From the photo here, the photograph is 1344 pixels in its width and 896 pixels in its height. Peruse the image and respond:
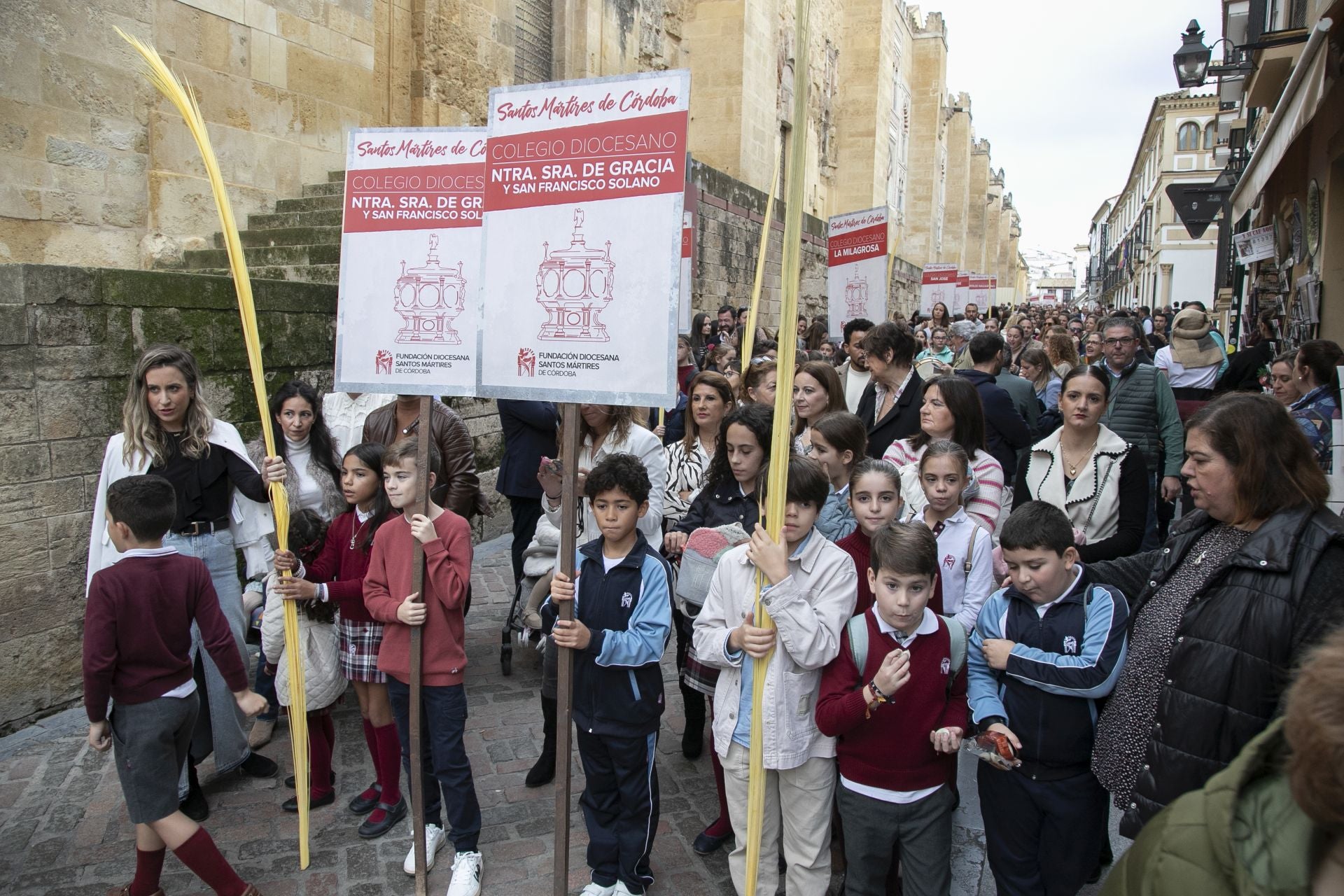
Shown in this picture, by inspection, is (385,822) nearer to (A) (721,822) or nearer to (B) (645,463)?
(A) (721,822)

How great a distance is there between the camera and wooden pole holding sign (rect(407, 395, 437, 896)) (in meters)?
3.26

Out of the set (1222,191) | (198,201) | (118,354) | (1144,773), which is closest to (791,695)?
(1144,773)

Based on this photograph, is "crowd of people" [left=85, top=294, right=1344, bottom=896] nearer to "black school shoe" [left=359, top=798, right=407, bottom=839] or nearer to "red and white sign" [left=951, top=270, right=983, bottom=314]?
"black school shoe" [left=359, top=798, right=407, bottom=839]

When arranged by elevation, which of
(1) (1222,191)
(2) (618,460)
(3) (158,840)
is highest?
(1) (1222,191)

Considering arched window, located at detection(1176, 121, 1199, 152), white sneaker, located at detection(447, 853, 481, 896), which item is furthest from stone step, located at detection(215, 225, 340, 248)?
arched window, located at detection(1176, 121, 1199, 152)

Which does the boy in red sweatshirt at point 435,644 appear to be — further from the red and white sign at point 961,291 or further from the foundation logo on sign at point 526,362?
the red and white sign at point 961,291

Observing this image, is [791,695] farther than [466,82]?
No

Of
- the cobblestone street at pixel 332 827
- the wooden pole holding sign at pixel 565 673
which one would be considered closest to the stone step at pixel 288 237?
the cobblestone street at pixel 332 827

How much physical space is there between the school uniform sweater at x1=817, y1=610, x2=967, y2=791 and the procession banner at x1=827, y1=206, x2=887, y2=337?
6.16 m

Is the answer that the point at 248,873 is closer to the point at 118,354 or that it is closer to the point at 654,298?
the point at 654,298

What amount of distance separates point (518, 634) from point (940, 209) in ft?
159

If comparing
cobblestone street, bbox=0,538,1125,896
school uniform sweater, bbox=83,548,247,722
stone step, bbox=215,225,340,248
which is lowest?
cobblestone street, bbox=0,538,1125,896

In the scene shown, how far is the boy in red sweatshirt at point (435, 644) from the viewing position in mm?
3410

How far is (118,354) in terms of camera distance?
5.19 metres
